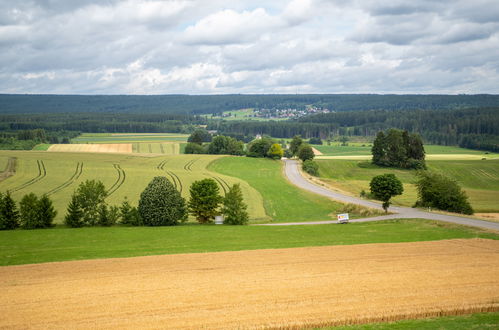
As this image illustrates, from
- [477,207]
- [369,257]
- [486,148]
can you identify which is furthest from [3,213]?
[486,148]

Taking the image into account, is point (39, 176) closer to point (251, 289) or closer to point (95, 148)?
point (95, 148)

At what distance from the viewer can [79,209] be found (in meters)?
55.4

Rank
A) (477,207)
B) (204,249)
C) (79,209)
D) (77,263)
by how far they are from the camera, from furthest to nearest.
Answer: (477,207) < (79,209) < (204,249) < (77,263)

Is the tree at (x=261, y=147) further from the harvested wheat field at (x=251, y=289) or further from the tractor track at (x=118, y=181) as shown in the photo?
the harvested wheat field at (x=251, y=289)

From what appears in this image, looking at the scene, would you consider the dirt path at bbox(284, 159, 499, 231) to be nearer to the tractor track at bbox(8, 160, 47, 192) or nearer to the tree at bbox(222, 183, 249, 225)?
the tree at bbox(222, 183, 249, 225)

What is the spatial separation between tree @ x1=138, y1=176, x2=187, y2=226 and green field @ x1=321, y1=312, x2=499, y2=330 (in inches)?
1423

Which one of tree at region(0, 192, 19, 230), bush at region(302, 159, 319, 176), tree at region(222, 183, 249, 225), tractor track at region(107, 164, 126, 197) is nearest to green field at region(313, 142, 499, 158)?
bush at region(302, 159, 319, 176)

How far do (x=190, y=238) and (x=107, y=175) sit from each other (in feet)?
166

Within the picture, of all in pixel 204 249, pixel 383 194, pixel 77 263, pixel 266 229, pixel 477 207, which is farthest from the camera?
pixel 477 207

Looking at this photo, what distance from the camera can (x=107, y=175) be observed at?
88125 mm

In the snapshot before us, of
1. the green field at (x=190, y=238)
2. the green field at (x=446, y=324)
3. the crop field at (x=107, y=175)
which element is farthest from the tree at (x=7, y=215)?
the green field at (x=446, y=324)

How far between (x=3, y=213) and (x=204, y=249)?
26712 mm

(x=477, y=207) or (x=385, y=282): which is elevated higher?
(x=385, y=282)

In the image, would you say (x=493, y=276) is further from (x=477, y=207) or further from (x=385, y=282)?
(x=477, y=207)
